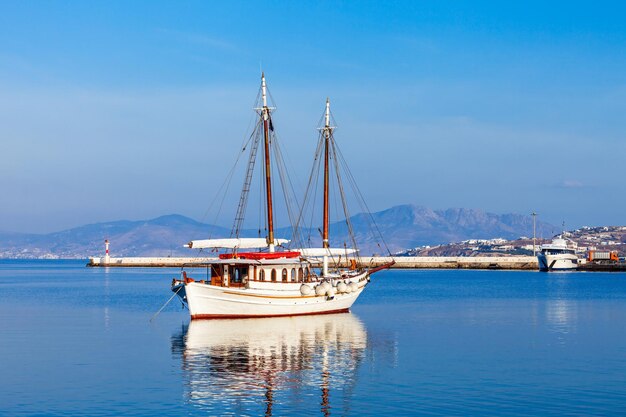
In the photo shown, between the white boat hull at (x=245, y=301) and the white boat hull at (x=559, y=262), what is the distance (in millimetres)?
125144

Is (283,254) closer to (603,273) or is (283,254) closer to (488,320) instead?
(488,320)

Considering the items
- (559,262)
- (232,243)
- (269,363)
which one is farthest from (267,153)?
(559,262)

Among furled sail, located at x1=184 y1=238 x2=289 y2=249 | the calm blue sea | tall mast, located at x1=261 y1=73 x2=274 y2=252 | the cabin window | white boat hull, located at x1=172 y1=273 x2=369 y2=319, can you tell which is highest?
tall mast, located at x1=261 y1=73 x2=274 y2=252

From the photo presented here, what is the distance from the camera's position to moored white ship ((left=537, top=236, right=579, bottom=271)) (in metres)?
178

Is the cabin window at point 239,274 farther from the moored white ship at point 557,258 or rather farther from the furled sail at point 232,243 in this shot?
the moored white ship at point 557,258

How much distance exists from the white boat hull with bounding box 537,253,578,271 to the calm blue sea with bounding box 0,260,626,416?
371 feet

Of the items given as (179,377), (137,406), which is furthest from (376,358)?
(137,406)

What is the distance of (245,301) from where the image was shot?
5825 centimetres

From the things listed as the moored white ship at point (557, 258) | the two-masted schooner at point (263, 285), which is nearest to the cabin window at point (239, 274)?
the two-masted schooner at point (263, 285)

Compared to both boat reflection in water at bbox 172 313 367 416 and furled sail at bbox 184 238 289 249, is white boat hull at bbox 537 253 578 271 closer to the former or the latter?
furled sail at bbox 184 238 289 249

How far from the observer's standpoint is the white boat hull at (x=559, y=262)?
17750 cm

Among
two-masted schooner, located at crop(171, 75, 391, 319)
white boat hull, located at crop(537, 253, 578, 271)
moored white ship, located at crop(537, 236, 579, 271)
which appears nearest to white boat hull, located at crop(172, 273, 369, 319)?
two-masted schooner, located at crop(171, 75, 391, 319)

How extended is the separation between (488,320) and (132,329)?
23.8 m

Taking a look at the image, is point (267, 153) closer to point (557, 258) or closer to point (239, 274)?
point (239, 274)
